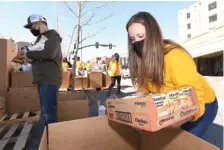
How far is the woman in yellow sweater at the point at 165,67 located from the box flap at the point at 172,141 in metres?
0.08

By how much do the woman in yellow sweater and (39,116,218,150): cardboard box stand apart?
0.12m

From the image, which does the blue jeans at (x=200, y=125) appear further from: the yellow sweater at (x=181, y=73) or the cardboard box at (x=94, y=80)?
the cardboard box at (x=94, y=80)

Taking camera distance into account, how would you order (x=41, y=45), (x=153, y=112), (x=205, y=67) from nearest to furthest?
1. (x=153, y=112)
2. (x=41, y=45)
3. (x=205, y=67)

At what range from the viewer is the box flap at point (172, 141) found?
3.35 ft

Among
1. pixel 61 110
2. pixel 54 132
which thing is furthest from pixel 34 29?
pixel 54 132

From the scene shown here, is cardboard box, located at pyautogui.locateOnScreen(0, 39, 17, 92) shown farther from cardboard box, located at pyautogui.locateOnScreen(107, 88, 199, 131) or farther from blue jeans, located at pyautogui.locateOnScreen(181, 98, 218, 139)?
blue jeans, located at pyautogui.locateOnScreen(181, 98, 218, 139)

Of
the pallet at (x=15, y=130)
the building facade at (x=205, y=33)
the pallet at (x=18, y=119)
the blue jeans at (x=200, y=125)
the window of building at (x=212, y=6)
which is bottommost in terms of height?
the pallet at (x=15, y=130)

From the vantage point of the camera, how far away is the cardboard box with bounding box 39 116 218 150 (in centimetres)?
117

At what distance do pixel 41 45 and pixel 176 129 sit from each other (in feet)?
5.88

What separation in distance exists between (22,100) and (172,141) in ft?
11.0

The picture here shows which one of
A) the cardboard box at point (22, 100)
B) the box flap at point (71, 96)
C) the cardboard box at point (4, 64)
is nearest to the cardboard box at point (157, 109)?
the box flap at point (71, 96)

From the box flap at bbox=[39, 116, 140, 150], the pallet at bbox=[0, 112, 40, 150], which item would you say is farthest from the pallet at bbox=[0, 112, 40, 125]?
the box flap at bbox=[39, 116, 140, 150]

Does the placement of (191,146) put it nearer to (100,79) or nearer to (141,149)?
(141,149)

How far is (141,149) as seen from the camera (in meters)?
1.62
